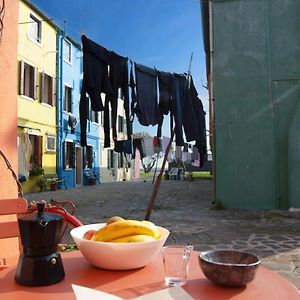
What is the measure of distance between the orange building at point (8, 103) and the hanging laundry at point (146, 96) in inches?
147

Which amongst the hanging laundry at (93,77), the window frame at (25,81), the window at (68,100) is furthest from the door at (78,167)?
the hanging laundry at (93,77)

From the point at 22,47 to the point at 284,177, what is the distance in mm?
9835

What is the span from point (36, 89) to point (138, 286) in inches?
533

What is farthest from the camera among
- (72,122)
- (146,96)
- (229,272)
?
(72,122)

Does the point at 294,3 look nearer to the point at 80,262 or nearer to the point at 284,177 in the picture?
the point at 284,177

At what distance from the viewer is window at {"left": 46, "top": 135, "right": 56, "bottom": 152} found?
48.1 ft

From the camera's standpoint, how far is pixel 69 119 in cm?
1642

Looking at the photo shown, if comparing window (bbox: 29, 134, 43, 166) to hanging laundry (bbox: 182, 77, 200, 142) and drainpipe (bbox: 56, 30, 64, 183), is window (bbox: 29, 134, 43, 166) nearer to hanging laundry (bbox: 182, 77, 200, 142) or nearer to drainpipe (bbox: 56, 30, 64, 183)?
drainpipe (bbox: 56, 30, 64, 183)

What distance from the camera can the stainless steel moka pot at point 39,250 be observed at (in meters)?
1.19

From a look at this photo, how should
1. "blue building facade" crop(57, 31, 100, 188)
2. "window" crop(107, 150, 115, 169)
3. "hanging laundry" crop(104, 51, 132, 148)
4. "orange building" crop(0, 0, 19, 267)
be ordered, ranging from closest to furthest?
1. "orange building" crop(0, 0, 19, 267)
2. "hanging laundry" crop(104, 51, 132, 148)
3. "blue building facade" crop(57, 31, 100, 188)
4. "window" crop(107, 150, 115, 169)

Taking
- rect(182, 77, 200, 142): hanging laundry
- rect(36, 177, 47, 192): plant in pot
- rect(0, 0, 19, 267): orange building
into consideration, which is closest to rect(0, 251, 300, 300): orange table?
rect(0, 0, 19, 267): orange building

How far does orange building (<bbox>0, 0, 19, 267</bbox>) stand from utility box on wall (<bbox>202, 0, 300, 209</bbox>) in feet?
20.0

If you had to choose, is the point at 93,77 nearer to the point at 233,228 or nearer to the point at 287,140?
the point at 233,228

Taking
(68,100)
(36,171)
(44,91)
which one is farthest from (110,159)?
(36,171)
